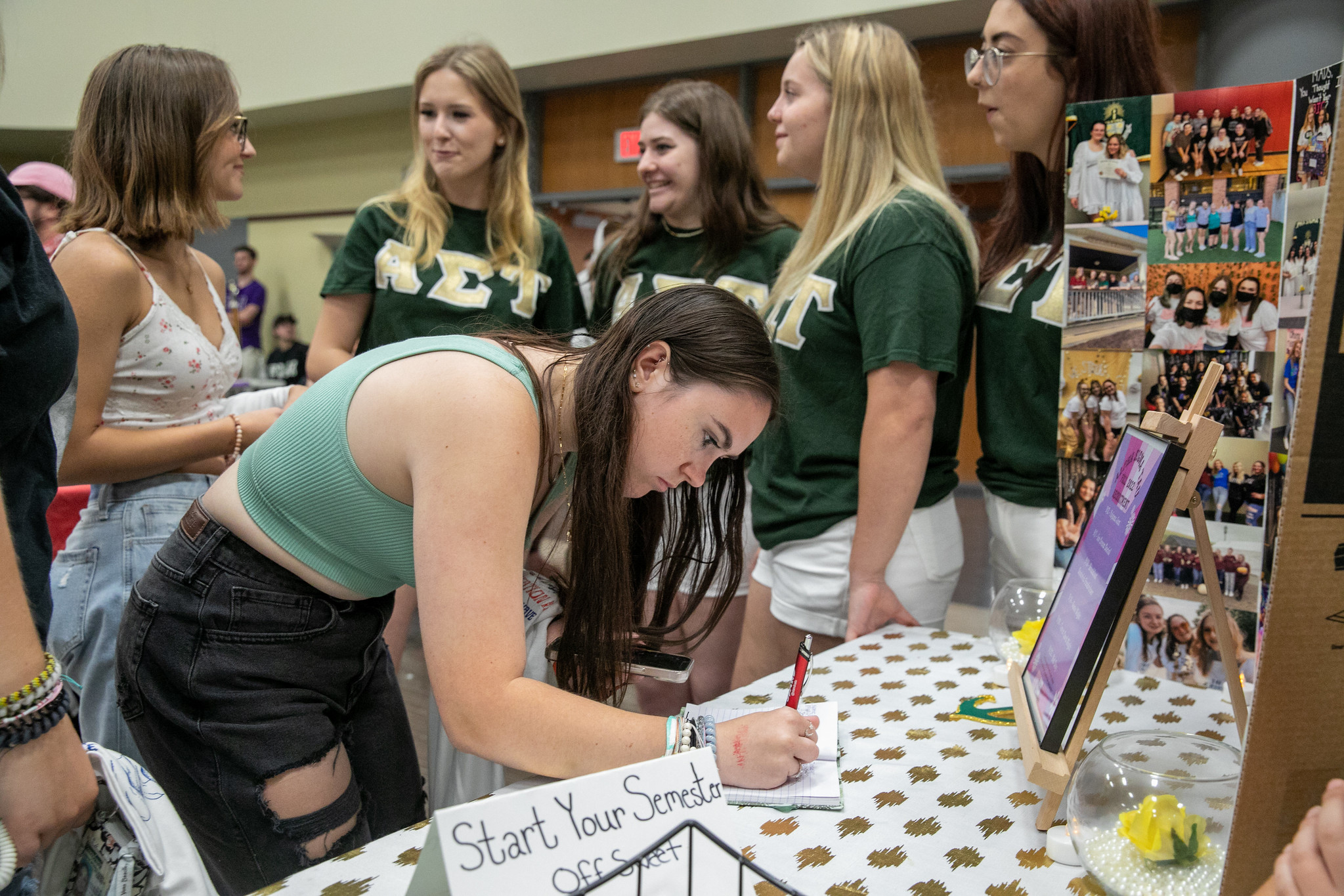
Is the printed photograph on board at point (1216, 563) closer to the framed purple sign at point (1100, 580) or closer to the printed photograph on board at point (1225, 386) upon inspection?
the printed photograph on board at point (1225, 386)

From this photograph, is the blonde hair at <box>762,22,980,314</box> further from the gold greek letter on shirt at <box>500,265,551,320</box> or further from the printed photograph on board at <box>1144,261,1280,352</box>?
the gold greek letter on shirt at <box>500,265,551,320</box>

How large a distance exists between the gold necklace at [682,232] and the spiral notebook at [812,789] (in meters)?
1.45

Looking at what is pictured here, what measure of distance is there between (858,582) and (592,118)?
5046mm

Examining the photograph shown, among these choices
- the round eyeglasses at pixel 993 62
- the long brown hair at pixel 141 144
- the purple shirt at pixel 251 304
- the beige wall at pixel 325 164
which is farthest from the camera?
the purple shirt at pixel 251 304

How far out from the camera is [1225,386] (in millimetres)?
1309

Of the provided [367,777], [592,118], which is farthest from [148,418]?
[592,118]

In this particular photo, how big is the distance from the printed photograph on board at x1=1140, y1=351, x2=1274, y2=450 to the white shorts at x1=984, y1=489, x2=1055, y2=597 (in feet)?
0.97

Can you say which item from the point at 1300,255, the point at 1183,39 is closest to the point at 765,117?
the point at 1183,39

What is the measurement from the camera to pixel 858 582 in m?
1.61

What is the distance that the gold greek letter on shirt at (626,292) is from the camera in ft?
7.36

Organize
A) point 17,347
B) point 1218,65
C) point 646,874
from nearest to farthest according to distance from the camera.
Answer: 1. point 646,874
2. point 17,347
3. point 1218,65

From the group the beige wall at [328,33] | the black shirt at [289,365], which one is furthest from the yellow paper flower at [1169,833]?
the black shirt at [289,365]

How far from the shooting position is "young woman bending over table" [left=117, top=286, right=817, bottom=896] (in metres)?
0.90

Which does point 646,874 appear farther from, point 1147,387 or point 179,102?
point 179,102
